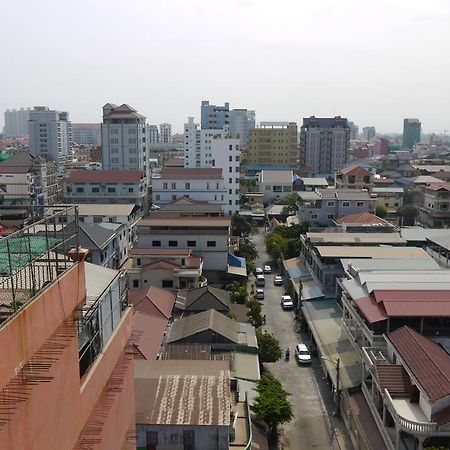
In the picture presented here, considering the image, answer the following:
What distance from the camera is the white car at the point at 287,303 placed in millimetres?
27938

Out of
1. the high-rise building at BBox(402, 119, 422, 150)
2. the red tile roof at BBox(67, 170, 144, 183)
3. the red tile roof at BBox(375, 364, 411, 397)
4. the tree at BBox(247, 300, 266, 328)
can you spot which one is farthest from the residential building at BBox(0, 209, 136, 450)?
the high-rise building at BBox(402, 119, 422, 150)

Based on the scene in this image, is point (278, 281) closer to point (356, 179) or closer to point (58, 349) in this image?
point (356, 179)

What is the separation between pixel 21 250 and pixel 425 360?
1106cm

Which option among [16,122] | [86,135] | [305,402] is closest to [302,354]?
[305,402]

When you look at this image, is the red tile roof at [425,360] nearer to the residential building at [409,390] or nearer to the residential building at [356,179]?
the residential building at [409,390]

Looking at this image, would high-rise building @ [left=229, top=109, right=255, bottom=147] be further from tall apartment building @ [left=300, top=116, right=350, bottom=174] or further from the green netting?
the green netting

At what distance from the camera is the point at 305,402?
18.5 meters

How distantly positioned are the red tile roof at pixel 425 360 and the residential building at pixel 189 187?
28.5m

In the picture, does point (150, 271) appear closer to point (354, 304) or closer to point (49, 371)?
point (354, 304)

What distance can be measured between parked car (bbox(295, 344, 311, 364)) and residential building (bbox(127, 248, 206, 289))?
6.23m

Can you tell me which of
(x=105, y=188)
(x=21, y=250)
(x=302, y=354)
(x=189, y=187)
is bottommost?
(x=302, y=354)

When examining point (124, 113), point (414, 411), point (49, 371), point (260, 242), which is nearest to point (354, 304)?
point (414, 411)

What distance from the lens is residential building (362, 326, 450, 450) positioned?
39.5ft

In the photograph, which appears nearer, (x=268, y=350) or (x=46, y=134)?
(x=268, y=350)
